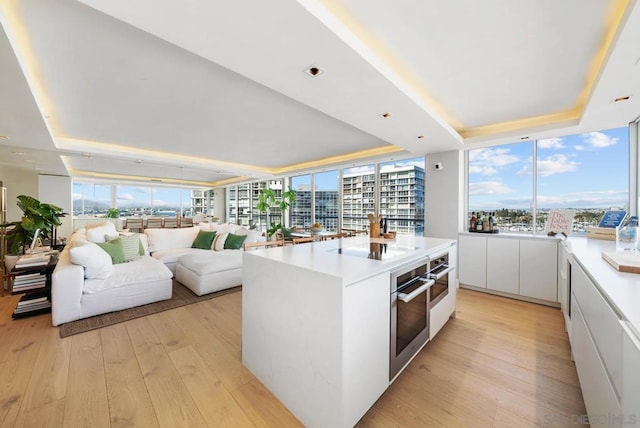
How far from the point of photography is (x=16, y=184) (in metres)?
6.71

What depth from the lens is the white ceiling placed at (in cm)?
145

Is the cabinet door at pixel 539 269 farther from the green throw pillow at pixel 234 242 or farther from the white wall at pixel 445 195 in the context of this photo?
Answer: the green throw pillow at pixel 234 242

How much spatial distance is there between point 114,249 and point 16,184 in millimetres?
6323

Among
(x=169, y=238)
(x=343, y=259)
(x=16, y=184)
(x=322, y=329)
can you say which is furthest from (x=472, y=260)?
(x=16, y=184)

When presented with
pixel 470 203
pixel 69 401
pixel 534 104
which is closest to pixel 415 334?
pixel 69 401

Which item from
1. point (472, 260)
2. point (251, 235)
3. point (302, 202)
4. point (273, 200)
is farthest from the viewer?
point (302, 202)

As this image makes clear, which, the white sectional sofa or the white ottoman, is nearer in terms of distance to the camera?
the white sectional sofa

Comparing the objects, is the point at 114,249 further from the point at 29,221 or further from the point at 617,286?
the point at 617,286

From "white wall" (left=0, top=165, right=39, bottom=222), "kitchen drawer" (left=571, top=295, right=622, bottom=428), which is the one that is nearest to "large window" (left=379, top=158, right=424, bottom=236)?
"kitchen drawer" (left=571, top=295, right=622, bottom=428)

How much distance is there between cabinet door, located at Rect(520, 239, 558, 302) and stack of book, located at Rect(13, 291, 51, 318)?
6088mm

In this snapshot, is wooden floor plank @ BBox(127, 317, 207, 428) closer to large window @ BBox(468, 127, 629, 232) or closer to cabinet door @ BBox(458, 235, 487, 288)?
cabinet door @ BBox(458, 235, 487, 288)

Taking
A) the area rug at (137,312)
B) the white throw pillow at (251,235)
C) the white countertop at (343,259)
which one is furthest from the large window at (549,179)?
the area rug at (137,312)

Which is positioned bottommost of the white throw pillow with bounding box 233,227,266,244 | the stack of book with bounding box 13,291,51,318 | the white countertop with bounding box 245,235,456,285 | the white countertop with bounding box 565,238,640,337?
the stack of book with bounding box 13,291,51,318

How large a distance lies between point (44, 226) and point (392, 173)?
241 inches
